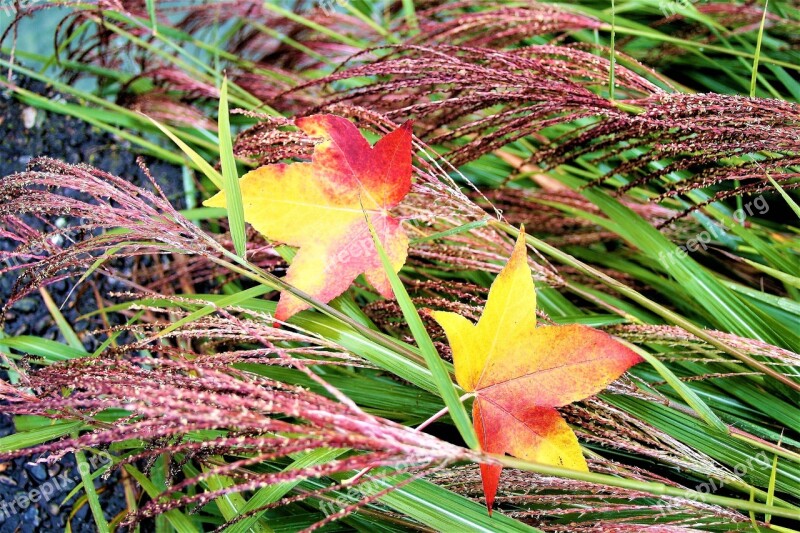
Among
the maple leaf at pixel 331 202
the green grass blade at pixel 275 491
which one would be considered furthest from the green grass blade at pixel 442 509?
the maple leaf at pixel 331 202

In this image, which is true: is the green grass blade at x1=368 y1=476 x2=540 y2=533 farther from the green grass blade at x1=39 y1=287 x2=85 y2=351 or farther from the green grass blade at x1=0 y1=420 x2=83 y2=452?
the green grass blade at x1=39 y1=287 x2=85 y2=351

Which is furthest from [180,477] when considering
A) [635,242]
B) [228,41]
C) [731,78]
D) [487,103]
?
[731,78]

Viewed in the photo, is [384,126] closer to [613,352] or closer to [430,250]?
[430,250]

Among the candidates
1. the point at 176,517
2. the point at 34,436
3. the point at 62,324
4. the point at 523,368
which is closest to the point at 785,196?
the point at 523,368

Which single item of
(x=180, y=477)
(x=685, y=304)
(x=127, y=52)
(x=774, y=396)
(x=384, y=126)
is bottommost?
(x=180, y=477)

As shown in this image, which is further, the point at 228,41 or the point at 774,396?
the point at 228,41

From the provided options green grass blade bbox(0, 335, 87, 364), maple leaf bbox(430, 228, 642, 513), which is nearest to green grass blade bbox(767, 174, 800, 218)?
maple leaf bbox(430, 228, 642, 513)
